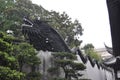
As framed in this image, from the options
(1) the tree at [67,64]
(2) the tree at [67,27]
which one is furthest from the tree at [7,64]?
(2) the tree at [67,27]

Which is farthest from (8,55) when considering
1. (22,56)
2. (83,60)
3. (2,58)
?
(83,60)

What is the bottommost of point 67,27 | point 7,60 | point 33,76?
point 33,76

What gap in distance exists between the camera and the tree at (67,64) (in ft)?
36.6

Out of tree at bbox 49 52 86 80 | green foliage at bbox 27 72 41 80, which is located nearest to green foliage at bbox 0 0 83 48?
tree at bbox 49 52 86 80

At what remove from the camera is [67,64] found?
11.3m

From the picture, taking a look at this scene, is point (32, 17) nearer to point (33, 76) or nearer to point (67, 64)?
point (67, 64)

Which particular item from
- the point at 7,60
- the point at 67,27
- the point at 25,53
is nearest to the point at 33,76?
the point at 25,53

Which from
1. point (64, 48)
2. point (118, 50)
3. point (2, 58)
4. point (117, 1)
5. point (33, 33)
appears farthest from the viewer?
point (64, 48)

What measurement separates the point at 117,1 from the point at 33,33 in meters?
8.71

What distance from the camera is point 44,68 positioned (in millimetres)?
11938

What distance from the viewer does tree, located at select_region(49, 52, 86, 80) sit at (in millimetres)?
11156

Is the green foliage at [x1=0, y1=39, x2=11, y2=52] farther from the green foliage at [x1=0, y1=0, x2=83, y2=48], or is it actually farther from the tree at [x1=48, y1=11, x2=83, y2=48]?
the tree at [x1=48, y1=11, x2=83, y2=48]

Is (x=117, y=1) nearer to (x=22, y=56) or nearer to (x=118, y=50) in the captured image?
(x=118, y=50)

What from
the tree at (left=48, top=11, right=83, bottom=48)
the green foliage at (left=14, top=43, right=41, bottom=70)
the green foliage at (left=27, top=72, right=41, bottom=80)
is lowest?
the green foliage at (left=27, top=72, right=41, bottom=80)
